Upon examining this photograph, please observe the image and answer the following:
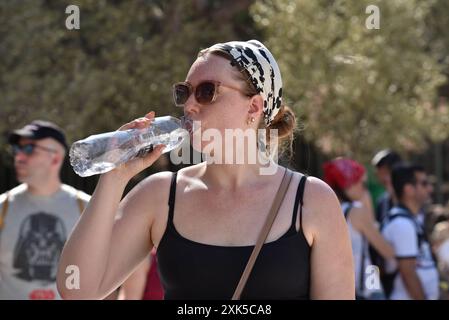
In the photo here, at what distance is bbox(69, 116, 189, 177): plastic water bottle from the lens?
279 cm

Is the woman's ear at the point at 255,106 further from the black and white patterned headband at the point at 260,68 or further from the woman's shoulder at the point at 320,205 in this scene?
the woman's shoulder at the point at 320,205

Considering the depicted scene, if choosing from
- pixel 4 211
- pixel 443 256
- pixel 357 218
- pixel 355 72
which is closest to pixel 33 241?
pixel 4 211

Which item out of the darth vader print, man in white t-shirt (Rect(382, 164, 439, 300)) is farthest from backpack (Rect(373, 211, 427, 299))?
the darth vader print

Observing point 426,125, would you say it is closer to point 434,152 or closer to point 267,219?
point 434,152

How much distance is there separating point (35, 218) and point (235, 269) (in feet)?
10.7

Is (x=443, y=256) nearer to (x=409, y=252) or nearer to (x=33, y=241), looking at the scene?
(x=409, y=252)

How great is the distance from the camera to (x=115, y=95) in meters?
9.47

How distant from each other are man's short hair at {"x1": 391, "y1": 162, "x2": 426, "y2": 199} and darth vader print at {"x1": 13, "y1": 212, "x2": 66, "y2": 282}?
2.53 meters

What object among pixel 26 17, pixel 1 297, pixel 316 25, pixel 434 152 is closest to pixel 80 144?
pixel 1 297

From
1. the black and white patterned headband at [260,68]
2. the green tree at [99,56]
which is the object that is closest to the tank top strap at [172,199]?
the black and white patterned headband at [260,68]

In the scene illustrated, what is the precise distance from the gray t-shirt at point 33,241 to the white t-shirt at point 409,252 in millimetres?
2179

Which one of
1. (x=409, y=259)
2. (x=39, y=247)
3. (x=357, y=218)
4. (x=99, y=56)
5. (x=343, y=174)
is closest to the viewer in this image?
(x=39, y=247)

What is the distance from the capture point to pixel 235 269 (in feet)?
8.93

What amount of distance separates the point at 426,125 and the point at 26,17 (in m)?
4.67
